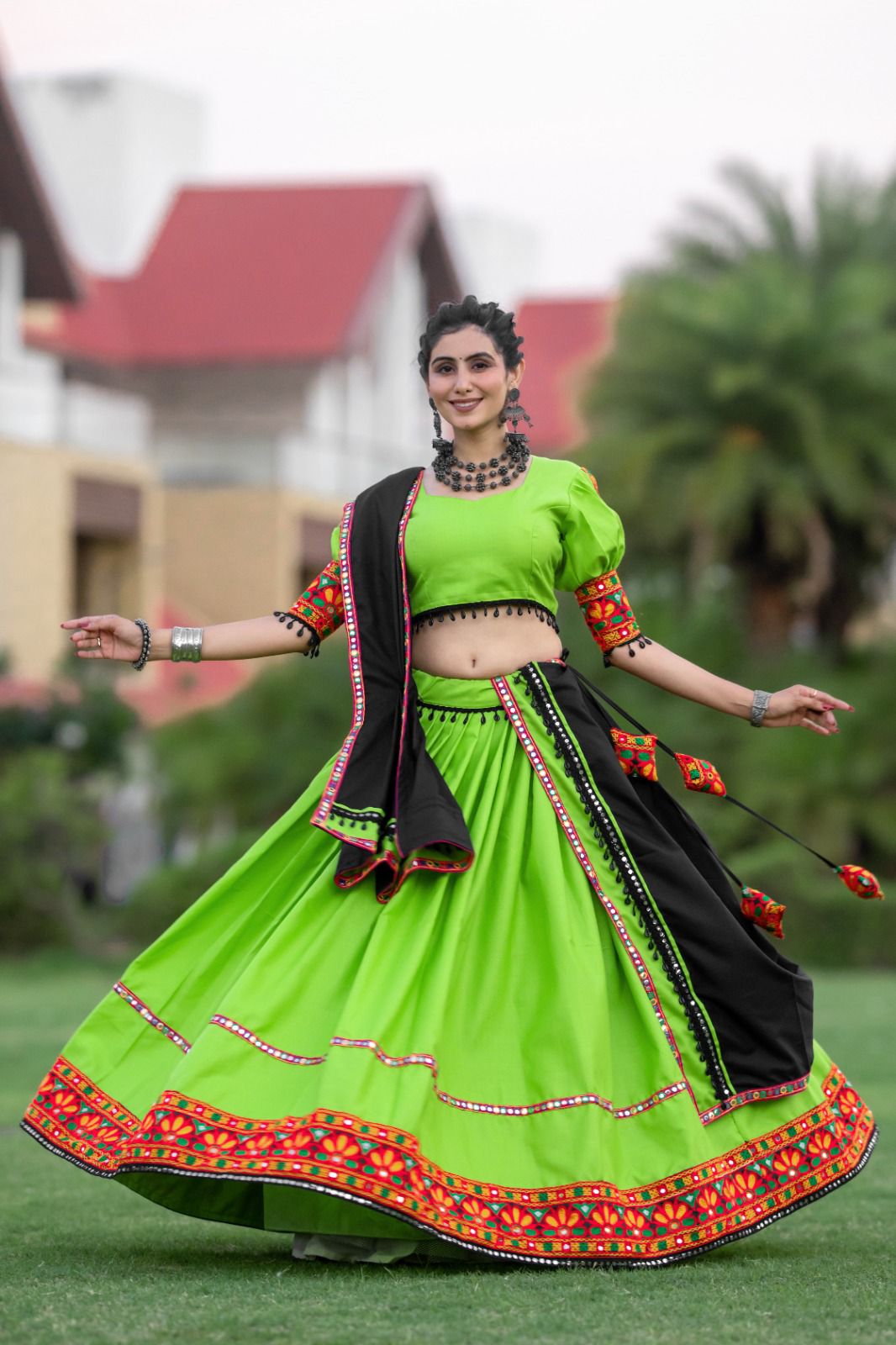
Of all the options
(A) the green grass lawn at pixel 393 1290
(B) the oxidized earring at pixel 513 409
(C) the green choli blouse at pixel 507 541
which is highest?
(B) the oxidized earring at pixel 513 409

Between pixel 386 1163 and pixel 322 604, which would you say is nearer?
pixel 386 1163

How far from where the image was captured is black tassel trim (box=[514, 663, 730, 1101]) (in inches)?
187

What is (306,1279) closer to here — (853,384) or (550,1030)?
(550,1030)

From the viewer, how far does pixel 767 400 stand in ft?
58.2

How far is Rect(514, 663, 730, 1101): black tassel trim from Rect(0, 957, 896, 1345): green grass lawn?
1.50ft

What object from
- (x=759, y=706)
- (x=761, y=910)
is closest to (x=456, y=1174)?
(x=761, y=910)

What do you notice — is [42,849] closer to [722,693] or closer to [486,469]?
[486,469]

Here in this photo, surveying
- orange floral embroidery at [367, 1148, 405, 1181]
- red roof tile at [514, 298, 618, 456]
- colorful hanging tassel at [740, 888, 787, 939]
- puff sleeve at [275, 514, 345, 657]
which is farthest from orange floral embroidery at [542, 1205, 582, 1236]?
red roof tile at [514, 298, 618, 456]

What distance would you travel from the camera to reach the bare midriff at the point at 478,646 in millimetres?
4891

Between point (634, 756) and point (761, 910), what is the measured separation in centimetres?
47

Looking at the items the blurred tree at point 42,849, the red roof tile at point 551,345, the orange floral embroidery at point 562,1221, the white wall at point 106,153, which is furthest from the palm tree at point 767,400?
the orange floral embroidery at point 562,1221

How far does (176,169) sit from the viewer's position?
29578 mm

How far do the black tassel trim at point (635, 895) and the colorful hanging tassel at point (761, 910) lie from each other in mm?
339

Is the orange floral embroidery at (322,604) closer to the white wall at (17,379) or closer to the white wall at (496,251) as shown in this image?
the white wall at (17,379)
